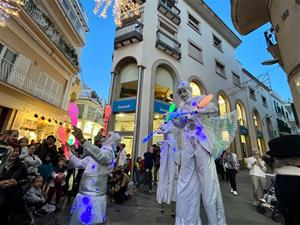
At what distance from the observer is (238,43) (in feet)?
62.6

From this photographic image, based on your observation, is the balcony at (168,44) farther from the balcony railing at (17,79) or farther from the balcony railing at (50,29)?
the balcony railing at (17,79)

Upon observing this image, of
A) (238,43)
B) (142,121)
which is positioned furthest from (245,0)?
(238,43)

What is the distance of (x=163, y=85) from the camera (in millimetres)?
10992

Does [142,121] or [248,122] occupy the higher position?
[248,122]

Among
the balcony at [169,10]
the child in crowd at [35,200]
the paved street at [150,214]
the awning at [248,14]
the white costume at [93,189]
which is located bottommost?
the paved street at [150,214]

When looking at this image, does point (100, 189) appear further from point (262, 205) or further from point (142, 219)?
point (262, 205)

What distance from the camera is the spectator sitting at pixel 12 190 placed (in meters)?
2.57

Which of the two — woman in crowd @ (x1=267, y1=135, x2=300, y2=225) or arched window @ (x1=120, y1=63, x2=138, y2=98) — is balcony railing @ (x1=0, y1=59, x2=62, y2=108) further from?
woman in crowd @ (x1=267, y1=135, x2=300, y2=225)

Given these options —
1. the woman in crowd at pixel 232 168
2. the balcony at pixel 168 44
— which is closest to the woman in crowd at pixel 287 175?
the woman in crowd at pixel 232 168

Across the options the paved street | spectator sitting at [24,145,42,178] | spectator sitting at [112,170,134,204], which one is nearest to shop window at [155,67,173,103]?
spectator sitting at [112,170,134,204]

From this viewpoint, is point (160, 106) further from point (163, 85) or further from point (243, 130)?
point (243, 130)

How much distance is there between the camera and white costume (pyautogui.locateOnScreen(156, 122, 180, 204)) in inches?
143

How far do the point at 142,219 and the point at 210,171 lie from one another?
1.85 meters

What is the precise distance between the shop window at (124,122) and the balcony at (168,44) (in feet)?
16.0
